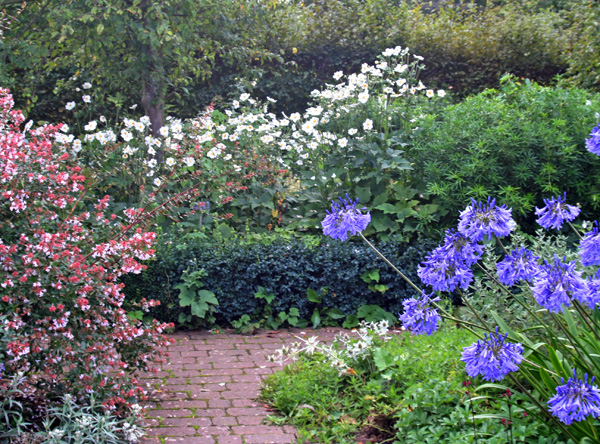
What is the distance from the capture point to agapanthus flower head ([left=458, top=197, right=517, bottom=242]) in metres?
2.37

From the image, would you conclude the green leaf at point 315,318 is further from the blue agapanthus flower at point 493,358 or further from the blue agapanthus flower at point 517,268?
the blue agapanthus flower at point 493,358

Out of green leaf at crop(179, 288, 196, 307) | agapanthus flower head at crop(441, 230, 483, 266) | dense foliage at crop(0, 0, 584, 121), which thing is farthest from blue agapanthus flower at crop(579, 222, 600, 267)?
dense foliage at crop(0, 0, 584, 121)

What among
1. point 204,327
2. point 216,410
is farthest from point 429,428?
point 204,327

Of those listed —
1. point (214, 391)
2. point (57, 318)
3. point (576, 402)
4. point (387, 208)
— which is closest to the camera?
point (576, 402)

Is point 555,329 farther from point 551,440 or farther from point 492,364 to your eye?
point 492,364

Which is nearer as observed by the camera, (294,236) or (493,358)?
(493,358)

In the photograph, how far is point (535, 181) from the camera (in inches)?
212

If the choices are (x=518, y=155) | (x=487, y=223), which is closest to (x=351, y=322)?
(x=518, y=155)

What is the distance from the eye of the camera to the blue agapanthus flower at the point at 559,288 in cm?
212

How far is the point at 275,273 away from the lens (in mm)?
5371

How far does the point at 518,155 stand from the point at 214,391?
3.41 metres

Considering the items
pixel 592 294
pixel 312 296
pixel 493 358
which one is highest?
pixel 312 296

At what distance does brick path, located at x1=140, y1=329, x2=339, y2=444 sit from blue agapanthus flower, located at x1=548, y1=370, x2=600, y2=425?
1702 millimetres

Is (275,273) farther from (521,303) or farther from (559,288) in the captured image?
(559,288)
